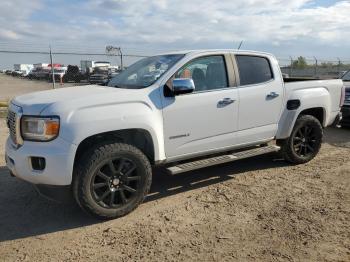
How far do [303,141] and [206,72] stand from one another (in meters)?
2.30

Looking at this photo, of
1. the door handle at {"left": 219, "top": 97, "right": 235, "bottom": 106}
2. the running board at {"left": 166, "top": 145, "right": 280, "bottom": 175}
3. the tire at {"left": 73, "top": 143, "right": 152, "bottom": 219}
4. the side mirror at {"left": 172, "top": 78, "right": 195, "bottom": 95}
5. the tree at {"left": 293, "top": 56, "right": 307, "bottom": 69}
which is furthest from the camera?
the tree at {"left": 293, "top": 56, "right": 307, "bottom": 69}

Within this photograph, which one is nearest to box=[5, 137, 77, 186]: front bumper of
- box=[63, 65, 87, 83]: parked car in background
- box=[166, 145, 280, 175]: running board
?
box=[166, 145, 280, 175]: running board

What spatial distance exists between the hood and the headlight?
83 millimetres

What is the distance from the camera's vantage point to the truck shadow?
14.1 feet

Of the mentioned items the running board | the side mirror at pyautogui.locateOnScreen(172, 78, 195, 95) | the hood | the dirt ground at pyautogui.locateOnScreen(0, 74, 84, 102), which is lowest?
the dirt ground at pyautogui.locateOnScreen(0, 74, 84, 102)

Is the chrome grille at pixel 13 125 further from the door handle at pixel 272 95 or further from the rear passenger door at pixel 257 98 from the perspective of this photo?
the door handle at pixel 272 95

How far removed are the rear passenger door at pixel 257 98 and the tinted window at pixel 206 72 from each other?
30 cm

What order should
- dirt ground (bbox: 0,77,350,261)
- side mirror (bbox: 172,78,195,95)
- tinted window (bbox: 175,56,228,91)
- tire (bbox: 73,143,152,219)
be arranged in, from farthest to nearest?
1. tinted window (bbox: 175,56,228,91)
2. side mirror (bbox: 172,78,195,95)
3. tire (bbox: 73,143,152,219)
4. dirt ground (bbox: 0,77,350,261)

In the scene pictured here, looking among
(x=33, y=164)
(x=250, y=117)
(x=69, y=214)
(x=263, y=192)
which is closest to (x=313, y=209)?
(x=263, y=192)

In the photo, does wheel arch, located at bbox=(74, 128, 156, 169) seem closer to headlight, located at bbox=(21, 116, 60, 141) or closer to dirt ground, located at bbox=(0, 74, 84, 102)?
headlight, located at bbox=(21, 116, 60, 141)

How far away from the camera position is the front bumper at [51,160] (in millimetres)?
4031

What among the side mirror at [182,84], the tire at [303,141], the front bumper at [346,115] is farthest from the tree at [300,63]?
the side mirror at [182,84]

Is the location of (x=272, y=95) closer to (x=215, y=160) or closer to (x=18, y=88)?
(x=215, y=160)

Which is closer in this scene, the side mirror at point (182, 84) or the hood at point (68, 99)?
the hood at point (68, 99)
